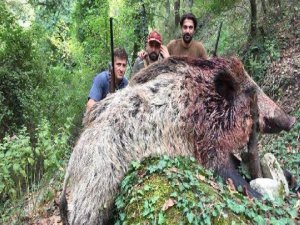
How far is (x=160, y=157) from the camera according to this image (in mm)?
4199

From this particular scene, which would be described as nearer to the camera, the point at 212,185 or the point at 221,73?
the point at 212,185

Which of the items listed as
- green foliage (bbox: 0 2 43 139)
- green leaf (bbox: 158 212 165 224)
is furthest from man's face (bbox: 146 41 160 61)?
green foliage (bbox: 0 2 43 139)

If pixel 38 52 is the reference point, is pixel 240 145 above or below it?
below

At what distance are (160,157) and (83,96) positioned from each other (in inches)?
472

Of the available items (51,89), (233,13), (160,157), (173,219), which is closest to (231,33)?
(233,13)

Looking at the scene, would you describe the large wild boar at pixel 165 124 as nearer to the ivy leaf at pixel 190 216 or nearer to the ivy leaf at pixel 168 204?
the ivy leaf at pixel 168 204

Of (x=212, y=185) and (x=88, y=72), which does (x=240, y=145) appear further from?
(x=88, y=72)

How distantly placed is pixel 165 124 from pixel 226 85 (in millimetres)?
1027

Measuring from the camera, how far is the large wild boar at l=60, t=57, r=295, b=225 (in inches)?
157

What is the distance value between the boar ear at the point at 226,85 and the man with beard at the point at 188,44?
289 centimetres

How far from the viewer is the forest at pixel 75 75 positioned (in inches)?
277

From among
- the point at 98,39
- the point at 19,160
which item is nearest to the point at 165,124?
the point at 19,160

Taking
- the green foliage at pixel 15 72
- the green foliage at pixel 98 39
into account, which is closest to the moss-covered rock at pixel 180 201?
the green foliage at pixel 15 72

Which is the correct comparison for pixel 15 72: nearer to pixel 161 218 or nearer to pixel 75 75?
pixel 75 75
